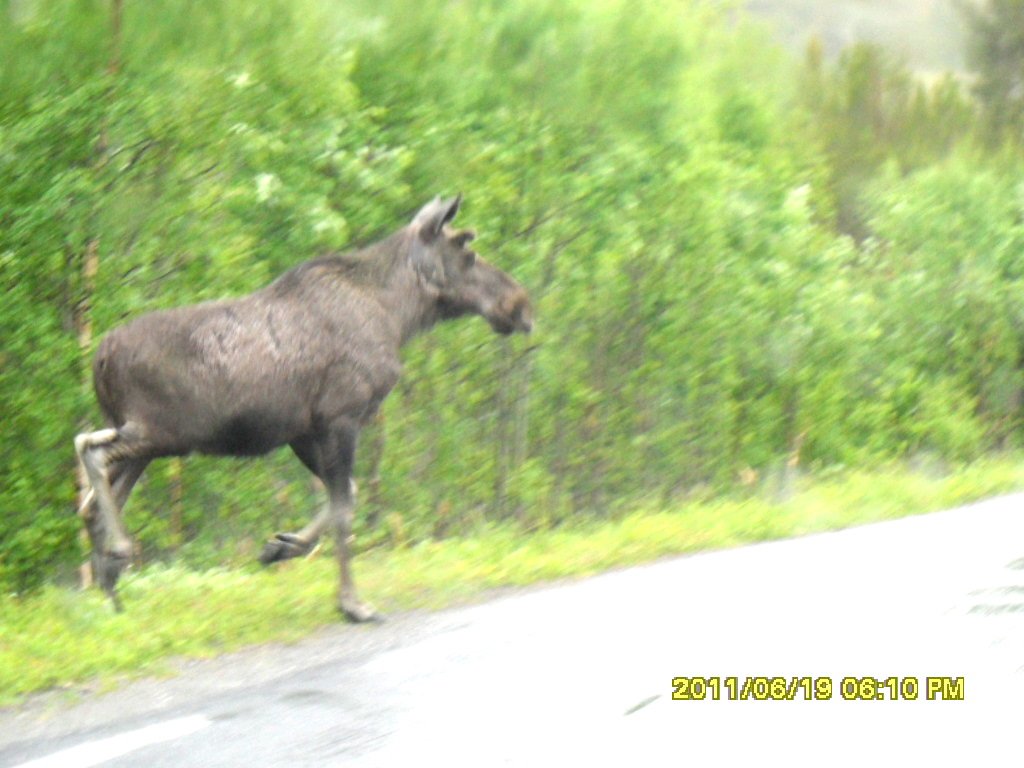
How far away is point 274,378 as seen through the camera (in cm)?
890

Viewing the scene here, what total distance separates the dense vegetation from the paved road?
11.9 feet

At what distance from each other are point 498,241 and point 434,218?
489cm

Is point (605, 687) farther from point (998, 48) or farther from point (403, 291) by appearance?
point (998, 48)

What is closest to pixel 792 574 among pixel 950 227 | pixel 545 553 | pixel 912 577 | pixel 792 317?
pixel 912 577

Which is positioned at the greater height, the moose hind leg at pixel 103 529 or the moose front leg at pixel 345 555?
the moose hind leg at pixel 103 529

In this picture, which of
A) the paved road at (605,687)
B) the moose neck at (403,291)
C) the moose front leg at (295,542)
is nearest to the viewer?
the paved road at (605,687)

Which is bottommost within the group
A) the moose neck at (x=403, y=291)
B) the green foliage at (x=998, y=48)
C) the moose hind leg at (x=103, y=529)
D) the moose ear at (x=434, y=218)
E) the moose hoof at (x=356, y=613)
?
the green foliage at (x=998, y=48)

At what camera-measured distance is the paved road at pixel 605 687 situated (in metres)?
5.74

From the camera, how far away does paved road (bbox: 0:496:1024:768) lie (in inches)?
226

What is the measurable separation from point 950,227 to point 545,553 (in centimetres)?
1502
